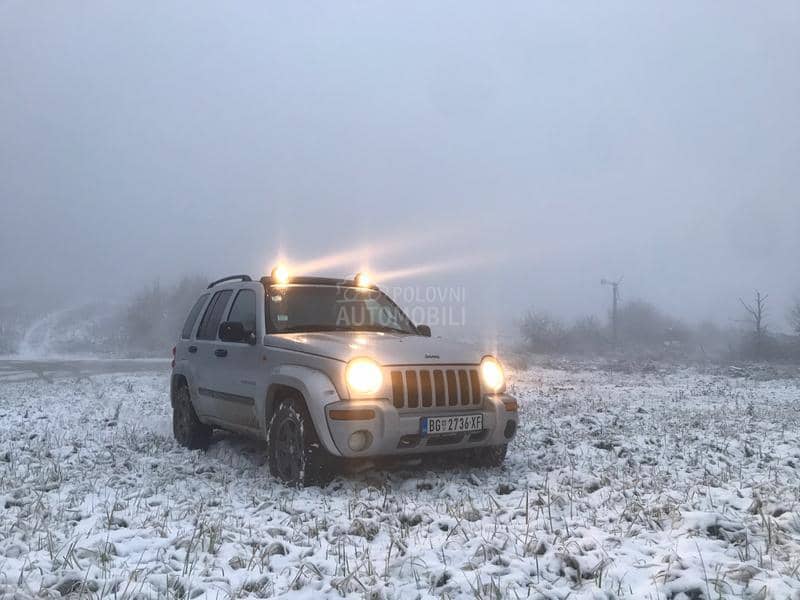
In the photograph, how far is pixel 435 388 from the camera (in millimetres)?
5285

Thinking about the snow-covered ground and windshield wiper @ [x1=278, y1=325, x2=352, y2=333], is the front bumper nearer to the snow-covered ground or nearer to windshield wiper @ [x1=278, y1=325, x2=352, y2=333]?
the snow-covered ground

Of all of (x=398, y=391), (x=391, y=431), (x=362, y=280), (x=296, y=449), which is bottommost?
(x=296, y=449)

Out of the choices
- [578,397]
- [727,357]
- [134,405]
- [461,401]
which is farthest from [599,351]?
[461,401]

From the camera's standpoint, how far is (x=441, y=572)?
10.8 feet

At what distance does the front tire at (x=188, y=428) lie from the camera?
7484 millimetres

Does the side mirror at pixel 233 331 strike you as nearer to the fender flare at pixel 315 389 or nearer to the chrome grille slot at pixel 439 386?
the fender flare at pixel 315 389

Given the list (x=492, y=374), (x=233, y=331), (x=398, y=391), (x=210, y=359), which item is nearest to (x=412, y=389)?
(x=398, y=391)

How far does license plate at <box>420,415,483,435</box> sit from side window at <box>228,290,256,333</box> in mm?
2252

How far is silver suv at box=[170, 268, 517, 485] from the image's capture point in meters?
5.01

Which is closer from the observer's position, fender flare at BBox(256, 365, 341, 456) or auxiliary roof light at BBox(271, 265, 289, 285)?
fender flare at BBox(256, 365, 341, 456)

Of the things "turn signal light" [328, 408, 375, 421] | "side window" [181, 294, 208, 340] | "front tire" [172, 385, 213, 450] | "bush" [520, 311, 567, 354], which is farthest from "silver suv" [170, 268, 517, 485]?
"bush" [520, 311, 567, 354]

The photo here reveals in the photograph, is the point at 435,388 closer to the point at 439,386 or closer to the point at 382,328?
the point at 439,386

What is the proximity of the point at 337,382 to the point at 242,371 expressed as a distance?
1657 millimetres

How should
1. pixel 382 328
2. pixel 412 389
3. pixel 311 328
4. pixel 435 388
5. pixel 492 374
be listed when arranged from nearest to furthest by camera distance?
pixel 412 389, pixel 435 388, pixel 492 374, pixel 311 328, pixel 382 328
